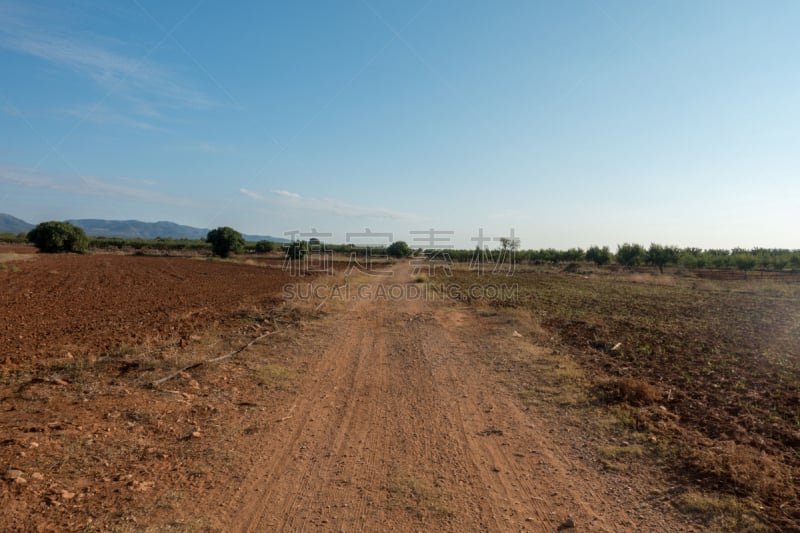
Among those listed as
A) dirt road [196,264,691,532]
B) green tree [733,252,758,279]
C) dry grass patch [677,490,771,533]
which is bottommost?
dirt road [196,264,691,532]

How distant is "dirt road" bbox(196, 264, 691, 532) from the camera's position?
359cm

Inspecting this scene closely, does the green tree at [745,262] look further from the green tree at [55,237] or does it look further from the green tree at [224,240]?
the green tree at [55,237]

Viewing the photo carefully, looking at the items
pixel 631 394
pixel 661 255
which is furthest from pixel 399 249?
pixel 631 394

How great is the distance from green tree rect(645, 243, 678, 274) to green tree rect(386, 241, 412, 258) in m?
45.9

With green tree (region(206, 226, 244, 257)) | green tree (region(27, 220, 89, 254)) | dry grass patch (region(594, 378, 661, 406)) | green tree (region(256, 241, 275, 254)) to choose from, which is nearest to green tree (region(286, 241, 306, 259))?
green tree (region(206, 226, 244, 257))

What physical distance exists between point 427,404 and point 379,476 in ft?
7.83

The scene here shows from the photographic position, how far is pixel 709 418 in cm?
602

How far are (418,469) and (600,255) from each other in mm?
76734

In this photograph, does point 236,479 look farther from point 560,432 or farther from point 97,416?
point 560,432

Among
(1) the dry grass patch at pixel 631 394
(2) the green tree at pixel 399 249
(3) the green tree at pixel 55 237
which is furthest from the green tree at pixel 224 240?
(1) the dry grass patch at pixel 631 394

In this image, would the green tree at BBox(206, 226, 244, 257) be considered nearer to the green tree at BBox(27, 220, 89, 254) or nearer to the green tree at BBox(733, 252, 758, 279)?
the green tree at BBox(27, 220, 89, 254)

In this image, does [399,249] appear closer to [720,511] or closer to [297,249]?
[297,249]

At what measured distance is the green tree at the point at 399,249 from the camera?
86.1 meters

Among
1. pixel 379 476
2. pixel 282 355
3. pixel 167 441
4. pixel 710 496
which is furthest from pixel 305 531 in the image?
pixel 282 355
